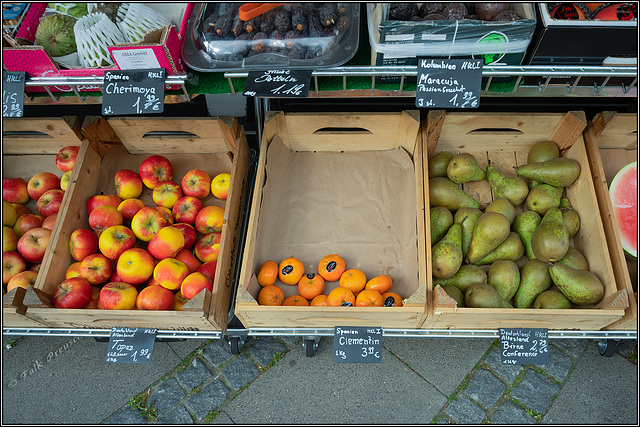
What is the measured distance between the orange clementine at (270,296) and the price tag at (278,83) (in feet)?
2.75

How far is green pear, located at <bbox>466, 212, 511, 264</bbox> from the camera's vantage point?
188 cm

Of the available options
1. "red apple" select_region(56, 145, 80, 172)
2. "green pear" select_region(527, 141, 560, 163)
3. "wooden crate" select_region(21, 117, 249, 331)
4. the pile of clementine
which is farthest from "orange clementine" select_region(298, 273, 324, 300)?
"red apple" select_region(56, 145, 80, 172)

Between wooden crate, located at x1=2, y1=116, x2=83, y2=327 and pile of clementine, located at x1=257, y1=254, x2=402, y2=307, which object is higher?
wooden crate, located at x1=2, y1=116, x2=83, y2=327

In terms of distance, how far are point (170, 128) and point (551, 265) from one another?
79.6 inches

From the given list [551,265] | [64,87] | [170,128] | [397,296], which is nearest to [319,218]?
[397,296]

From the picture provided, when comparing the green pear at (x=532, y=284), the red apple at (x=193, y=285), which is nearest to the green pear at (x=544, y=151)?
the green pear at (x=532, y=284)

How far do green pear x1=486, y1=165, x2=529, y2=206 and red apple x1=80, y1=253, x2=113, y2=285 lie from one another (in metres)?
1.93

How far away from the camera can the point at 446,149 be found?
232 centimetres

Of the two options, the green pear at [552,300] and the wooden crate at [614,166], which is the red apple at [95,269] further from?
the wooden crate at [614,166]

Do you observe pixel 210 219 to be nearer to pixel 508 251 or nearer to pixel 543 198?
pixel 508 251

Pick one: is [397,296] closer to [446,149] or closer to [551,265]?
[551,265]

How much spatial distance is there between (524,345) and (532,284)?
0.94 ft

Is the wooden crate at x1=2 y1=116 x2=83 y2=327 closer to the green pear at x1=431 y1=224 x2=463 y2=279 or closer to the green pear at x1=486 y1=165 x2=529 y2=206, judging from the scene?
the green pear at x1=431 y1=224 x2=463 y2=279

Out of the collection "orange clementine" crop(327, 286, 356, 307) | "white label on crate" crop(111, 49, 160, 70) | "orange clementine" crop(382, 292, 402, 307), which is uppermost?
"white label on crate" crop(111, 49, 160, 70)
